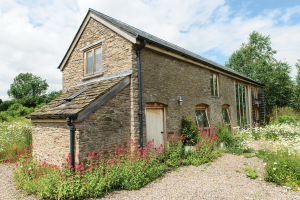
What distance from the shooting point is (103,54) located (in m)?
7.92

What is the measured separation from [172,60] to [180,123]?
300 cm

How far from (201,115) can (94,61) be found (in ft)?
20.8

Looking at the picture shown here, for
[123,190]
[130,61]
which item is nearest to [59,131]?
[123,190]

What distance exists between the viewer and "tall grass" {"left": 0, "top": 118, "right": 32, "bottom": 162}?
820 centimetres

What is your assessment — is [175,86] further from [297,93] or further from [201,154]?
[297,93]

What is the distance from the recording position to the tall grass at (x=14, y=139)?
820cm

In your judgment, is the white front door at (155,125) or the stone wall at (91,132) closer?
the stone wall at (91,132)

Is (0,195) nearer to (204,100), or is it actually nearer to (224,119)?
(204,100)

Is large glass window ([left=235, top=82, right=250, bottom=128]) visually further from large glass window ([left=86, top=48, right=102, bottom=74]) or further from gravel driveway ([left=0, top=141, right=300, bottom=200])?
large glass window ([left=86, top=48, right=102, bottom=74])

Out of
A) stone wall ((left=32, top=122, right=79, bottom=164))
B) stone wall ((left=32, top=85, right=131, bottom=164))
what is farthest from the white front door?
stone wall ((left=32, top=122, right=79, bottom=164))

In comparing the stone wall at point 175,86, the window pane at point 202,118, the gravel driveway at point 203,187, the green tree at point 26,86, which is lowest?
the gravel driveway at point 203,187

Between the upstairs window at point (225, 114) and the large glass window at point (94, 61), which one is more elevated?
the large glass window at point (94, 61)

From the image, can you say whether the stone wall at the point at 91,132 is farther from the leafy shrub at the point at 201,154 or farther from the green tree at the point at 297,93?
the green tree at the point at 297,93

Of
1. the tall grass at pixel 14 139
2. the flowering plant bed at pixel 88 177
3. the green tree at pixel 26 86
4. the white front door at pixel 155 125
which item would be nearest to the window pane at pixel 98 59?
the white front door at pixel 155 125
